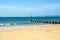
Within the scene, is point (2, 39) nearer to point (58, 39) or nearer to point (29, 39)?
point (29, 39)

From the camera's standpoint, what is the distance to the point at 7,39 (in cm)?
1162

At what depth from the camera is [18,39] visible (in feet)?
38.0

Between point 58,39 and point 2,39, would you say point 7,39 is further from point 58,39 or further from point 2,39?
point 58,39

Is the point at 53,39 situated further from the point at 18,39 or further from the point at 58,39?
the point at 18,39

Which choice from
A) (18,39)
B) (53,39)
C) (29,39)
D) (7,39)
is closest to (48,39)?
(53,39)

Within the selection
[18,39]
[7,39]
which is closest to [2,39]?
[7,39]

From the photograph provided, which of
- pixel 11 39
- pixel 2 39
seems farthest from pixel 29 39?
pixel 2 39

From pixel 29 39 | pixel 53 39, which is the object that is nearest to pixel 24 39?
pixel 29 39

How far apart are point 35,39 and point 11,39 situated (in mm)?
1881

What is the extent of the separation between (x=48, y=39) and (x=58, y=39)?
77cm

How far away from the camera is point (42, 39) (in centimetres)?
1163

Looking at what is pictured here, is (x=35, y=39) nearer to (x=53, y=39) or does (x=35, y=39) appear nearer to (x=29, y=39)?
(x=29, y=39)

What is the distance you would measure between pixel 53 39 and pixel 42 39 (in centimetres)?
86

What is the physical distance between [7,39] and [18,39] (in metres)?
0.87
